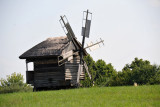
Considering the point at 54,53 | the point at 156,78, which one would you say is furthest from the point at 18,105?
the point at 156,78

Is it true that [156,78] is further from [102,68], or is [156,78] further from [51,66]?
[102,68]

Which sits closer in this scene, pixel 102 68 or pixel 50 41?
pixel 50 41

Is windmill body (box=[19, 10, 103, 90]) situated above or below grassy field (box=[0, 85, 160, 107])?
above

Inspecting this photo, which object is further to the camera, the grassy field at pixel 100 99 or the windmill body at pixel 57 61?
the windmill body at pixel 57 61

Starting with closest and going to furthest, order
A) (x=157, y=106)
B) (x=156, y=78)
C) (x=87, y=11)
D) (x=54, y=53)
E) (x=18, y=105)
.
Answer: (x=157, y=106) < (x=18, y=105) < (x=54, y=53) < (x=87, y=11) < (x=156, y=78)

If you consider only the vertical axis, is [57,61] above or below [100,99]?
above

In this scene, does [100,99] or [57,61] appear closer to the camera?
[100,99]

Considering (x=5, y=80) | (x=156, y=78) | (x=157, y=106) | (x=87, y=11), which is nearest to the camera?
(x=157, y=106)

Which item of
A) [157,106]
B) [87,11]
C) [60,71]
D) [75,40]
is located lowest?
[157,106]

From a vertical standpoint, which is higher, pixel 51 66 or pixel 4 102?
pixel 51 66

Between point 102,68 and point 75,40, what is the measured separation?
22.0m

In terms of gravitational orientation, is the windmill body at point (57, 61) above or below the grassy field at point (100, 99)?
above

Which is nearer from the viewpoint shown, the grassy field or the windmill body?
the grassy field

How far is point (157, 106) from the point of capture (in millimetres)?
13547
